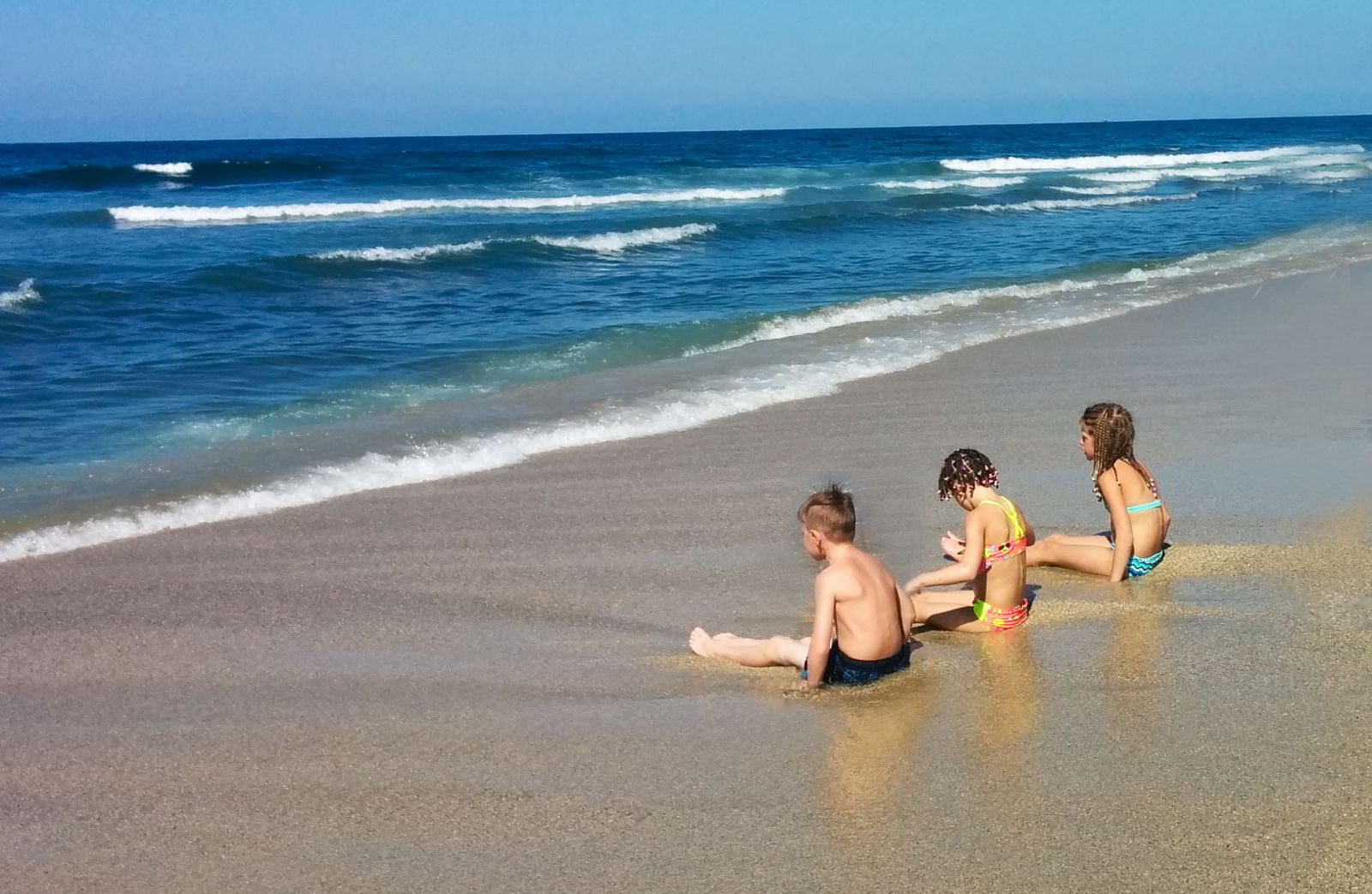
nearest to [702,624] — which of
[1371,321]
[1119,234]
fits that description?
[1371,321]

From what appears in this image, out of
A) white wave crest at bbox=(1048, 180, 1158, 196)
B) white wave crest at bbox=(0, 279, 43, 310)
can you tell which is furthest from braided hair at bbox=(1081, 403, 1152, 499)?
white wave crest at bbox=(1048, 180, 1158, 196)

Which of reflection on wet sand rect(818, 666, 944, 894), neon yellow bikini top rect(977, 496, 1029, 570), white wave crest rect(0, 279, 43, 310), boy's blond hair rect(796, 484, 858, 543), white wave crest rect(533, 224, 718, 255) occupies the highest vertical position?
white wave crest rect(533, 224, 718, 255)

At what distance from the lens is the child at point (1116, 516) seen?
569 cm

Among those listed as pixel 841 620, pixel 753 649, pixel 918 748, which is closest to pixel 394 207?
pixel 753 649

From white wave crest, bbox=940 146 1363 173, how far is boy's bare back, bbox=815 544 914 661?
42757 millimetres

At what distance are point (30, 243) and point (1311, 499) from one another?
66.9ft

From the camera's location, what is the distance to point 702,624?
5.27 meters

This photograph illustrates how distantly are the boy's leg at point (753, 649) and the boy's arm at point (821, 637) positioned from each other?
0.10 metres

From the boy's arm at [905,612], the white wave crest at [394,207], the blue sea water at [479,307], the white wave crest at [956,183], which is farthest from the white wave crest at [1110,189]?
the boy's arm at [905,612]

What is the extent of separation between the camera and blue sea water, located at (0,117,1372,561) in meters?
8.09

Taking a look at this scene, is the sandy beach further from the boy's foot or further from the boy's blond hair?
the boy's blond hair

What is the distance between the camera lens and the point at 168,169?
4334 centimetres

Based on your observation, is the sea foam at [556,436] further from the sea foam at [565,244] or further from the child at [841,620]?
the sea foam at [565,244]

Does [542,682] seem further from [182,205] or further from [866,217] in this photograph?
[182,205]
